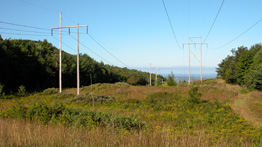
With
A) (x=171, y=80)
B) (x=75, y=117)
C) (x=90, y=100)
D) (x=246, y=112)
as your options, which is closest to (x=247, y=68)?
(x=171, y=80)

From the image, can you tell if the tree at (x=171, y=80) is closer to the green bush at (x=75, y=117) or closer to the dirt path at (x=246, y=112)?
the dirt path at (x=246, y=112)

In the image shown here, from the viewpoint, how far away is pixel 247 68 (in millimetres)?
47812

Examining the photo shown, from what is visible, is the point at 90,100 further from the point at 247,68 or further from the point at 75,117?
the point at 247,68

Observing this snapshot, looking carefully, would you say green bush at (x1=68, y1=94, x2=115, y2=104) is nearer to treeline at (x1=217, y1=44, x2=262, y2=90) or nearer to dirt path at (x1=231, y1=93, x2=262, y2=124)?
dirt path at (x1=231, y1=93, x2=262, y2=124)

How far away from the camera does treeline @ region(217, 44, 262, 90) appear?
35.6m

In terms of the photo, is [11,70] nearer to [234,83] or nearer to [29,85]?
[29,85]

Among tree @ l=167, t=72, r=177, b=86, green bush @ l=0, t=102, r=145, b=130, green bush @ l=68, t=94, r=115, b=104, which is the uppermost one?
tree @ l=167, t=72, r=177, b=86

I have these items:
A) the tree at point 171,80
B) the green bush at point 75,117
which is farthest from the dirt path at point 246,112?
the tree at point 171,80

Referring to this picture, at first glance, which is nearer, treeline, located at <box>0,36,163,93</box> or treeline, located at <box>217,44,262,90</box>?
treeline, located at <box>0,36,163,93</box>

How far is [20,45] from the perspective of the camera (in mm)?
35875

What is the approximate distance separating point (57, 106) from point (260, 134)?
7.91m

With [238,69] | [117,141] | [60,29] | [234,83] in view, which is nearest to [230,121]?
[117,141]

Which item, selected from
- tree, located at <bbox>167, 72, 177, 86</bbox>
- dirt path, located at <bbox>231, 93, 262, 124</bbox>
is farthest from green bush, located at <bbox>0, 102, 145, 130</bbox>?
tree, located at <bbox>167, 72, 177, 86</bbox>

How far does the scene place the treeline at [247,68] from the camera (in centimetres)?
3556
